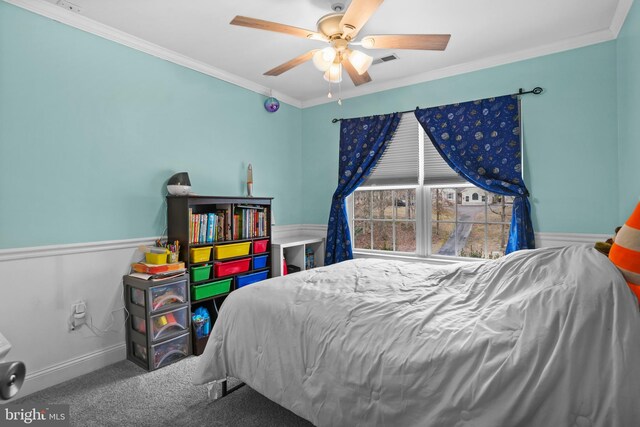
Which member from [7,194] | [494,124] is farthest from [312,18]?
[7,194]

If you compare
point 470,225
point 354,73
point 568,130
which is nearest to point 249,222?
point 354,73

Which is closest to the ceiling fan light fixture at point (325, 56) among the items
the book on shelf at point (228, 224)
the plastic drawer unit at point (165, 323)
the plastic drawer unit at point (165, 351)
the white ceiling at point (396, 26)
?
the white ceiling at point (396, 26)

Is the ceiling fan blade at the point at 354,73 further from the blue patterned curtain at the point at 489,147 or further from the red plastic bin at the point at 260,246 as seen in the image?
the red plastic bin at the point at 260,246

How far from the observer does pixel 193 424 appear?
1783 millimetres

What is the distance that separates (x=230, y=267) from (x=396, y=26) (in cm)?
242

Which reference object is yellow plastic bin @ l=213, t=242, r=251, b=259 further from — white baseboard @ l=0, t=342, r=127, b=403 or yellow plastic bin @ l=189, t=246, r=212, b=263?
white baseboard @ l=0, t=342, r=127, b=403

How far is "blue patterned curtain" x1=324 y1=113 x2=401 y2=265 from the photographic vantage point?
364cm

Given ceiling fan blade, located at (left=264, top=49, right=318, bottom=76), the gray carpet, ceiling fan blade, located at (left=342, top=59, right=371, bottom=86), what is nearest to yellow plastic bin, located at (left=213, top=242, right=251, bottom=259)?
the gray carpet

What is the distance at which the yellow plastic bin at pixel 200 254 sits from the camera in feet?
8.89

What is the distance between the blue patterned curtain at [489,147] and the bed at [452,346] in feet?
3.74

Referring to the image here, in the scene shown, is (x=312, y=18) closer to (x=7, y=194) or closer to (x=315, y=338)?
(x=315, y=338)

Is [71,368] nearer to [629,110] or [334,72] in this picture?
[334,72]

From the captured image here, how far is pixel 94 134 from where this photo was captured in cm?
243

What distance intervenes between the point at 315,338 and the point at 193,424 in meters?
0.93
